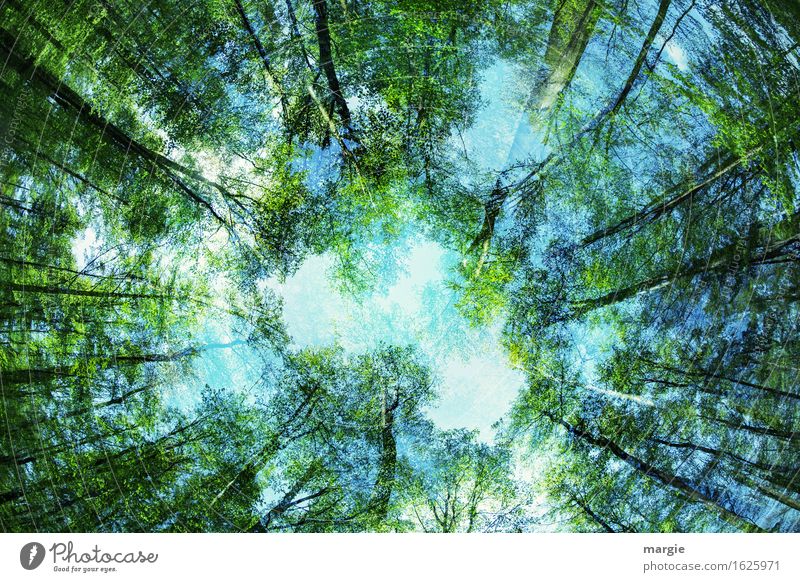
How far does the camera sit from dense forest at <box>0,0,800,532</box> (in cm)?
346

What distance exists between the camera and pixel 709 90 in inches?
137

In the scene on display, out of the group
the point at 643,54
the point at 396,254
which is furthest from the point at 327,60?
the point at 643,54

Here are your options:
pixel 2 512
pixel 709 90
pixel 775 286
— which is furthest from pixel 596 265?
pixel 2 512

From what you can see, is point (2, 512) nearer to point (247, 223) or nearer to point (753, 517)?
point (247, 223)

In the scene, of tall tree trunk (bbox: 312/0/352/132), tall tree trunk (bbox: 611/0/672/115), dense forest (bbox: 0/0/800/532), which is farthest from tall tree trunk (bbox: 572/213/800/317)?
tall tree trunk (bbox: 312/0/352/132)

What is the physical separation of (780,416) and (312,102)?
3616 millimetres

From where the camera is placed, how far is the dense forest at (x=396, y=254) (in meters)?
3.46
